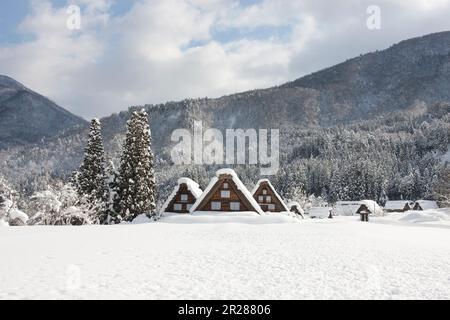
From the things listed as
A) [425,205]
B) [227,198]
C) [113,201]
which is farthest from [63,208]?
[425,205]

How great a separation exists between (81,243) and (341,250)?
41.4ft

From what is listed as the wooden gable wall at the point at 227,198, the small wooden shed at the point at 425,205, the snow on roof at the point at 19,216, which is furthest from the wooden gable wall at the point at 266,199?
the small wooden shed at the point at 425,205

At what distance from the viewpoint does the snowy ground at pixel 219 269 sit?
446 inches

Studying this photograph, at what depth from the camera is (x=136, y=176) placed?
45.8 metres

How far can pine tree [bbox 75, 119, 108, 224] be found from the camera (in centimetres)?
4744

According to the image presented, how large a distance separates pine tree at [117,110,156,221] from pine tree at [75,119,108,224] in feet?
9.38

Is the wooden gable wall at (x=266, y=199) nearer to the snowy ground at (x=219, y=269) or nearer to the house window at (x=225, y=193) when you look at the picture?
the house window at (x=225, y=193)

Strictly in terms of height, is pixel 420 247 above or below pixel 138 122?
below

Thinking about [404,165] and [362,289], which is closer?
[362,289]

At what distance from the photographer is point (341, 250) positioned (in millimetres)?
19859

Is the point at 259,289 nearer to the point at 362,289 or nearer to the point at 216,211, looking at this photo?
the point at 362,289

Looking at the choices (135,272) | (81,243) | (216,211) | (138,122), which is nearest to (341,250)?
(135,272)

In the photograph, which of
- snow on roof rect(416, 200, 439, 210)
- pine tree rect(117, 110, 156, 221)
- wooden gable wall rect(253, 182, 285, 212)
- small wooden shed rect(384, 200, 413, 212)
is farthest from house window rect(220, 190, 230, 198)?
snow on roof rect(416, 200, 439, 210)

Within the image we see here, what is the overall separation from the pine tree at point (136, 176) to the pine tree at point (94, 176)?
2860mm
